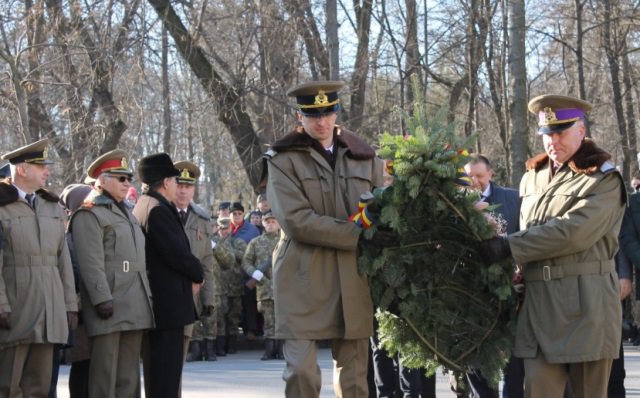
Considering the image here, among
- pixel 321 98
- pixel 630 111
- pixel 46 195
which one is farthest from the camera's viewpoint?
pixel 630 111

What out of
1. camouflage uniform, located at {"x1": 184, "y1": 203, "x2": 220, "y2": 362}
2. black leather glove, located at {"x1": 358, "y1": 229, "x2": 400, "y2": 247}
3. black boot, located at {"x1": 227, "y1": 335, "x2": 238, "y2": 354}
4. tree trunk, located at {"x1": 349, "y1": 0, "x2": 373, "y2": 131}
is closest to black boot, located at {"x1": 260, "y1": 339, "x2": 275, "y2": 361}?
black boot, located at {"x1": 227, "y1": 335, "x2": 238, "y2": 354}

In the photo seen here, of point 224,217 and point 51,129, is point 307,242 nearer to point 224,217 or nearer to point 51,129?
point 224,217

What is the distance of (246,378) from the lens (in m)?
12.9

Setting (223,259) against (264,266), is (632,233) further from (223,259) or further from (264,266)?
(223,259)

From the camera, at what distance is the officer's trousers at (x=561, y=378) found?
702 centimetres

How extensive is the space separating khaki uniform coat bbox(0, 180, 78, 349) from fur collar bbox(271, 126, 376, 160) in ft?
7.19

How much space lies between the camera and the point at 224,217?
1669 cm

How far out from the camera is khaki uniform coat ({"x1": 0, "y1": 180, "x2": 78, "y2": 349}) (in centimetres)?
823

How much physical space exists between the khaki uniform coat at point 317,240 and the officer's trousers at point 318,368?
0.11 meters

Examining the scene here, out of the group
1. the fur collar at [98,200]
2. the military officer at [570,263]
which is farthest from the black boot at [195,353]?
the military officer at [570,263]

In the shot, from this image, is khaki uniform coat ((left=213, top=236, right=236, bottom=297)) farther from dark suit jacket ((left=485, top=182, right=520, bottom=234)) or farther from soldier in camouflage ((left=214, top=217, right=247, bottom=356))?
dark suit jacket ((left=485, top=182, right=520, bottom=234))

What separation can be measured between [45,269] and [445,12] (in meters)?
15.2

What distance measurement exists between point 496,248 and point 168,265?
302cm

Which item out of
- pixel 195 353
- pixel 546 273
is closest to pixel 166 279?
pixel 546 273
